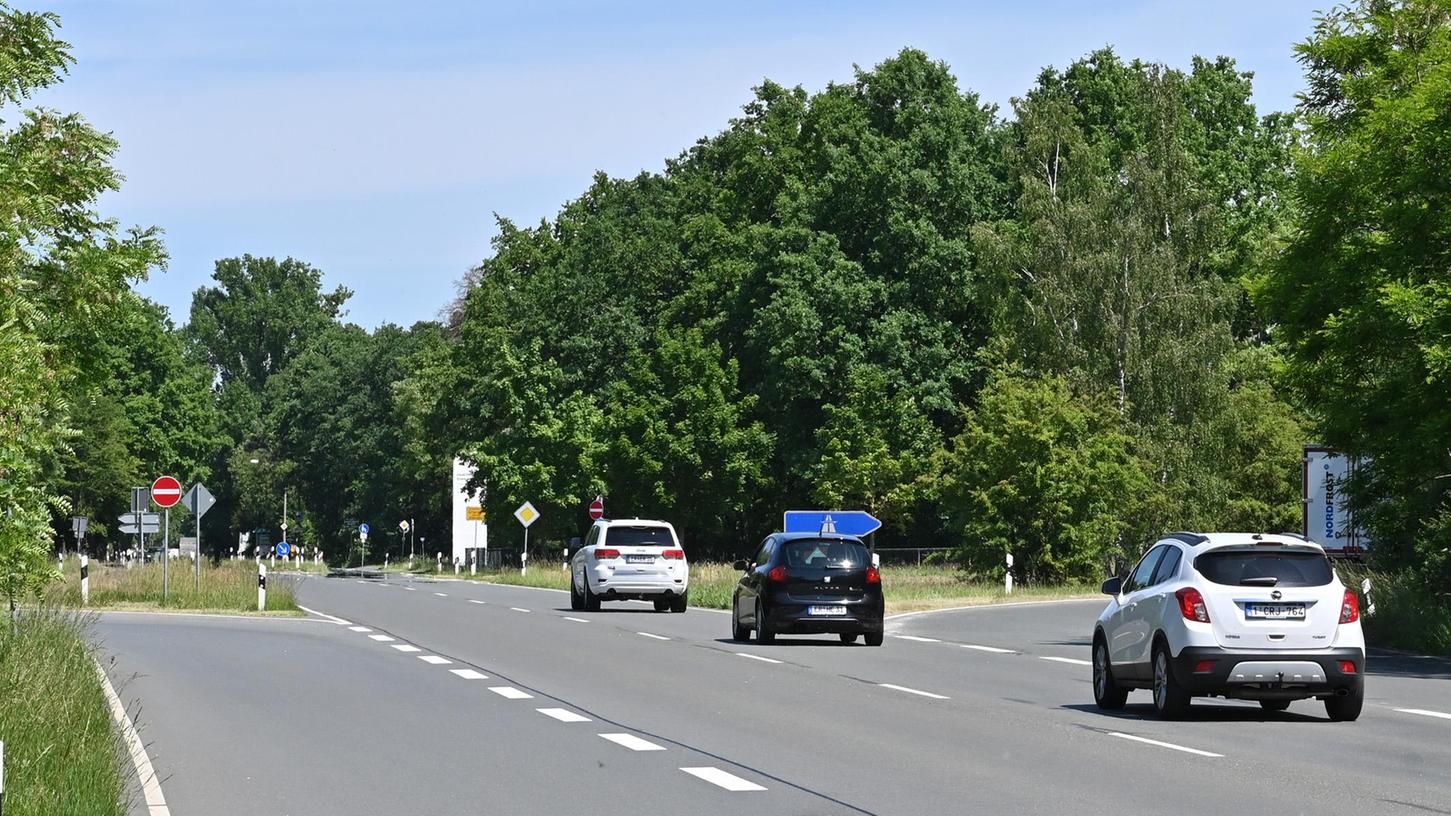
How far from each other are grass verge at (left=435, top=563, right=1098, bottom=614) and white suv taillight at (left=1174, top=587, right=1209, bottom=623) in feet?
76.3

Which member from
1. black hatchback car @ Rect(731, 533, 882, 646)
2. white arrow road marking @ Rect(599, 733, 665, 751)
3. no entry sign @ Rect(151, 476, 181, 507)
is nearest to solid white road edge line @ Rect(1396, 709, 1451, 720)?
white arrow road marking @ Rect(599, 733, 665, 751)

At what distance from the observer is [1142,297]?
65.7 m

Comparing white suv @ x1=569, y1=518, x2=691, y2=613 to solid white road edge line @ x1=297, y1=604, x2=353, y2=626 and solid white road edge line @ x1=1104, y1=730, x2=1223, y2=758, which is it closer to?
solid white road edge line @ x1=297, y1=604, x2=353, y2=626

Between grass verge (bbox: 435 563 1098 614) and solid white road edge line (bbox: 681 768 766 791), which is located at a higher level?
solid white road edge line (bbox: 681 768 766 791)

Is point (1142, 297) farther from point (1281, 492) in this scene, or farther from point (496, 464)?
point (496, 464)

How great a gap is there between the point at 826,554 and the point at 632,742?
13566mm

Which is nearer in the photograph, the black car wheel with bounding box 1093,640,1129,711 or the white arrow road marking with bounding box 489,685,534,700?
the black car wheel with bounding box 1093,640,1129,711

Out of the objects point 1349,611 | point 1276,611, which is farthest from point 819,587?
point 1349,611

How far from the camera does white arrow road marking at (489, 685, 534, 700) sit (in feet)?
57.5

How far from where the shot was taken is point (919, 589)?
49.1m

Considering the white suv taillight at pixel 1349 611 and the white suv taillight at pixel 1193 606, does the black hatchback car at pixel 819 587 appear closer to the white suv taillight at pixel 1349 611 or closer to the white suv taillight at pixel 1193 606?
the white suv taillight at pixel 1193 606

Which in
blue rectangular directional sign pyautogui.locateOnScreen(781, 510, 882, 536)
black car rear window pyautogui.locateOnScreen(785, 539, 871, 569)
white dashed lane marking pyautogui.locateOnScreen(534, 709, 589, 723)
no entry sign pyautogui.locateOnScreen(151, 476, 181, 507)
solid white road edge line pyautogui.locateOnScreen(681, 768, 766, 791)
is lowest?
white dashed lane marking pyautogui.locateOnScreen(534, 709, 589, 723)

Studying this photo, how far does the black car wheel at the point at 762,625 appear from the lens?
2725cm

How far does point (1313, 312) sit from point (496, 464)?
175ft
